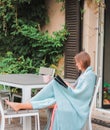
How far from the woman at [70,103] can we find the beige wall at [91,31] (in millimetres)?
1885

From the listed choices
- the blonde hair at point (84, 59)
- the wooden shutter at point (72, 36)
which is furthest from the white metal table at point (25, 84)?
the wooden shutter at point (72, 36)

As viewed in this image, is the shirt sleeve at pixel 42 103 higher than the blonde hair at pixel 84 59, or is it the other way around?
the blonde hair at pixel 84 59

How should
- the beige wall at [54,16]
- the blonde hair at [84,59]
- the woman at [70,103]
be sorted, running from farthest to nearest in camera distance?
1. the beige wall at [54,16]
2. the blonde hair at [84,59]
3. the woman at [70,103]

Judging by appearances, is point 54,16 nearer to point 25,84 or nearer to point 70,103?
point 25,84

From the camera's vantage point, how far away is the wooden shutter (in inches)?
Result: 244

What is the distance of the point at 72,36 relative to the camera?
6332 millimetres

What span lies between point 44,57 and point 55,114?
9.38 feet

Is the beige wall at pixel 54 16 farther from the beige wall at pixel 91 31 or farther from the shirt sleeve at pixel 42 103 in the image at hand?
the shirt sleeve at pixel 42 103

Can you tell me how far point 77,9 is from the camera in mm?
6180

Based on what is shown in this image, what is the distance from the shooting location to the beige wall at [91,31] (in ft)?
19.9

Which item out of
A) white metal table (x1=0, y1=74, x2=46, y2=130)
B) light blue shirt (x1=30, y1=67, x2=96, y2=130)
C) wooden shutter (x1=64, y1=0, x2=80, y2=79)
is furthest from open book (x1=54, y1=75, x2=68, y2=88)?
wooden shutter (x1=64, y1=0, x2=80, y2=79)

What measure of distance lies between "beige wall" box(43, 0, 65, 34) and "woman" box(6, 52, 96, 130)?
2554 millimetres

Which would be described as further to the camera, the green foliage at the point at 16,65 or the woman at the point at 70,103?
the green foliage at the point at 16,65

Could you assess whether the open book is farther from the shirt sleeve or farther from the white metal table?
the white metal table
